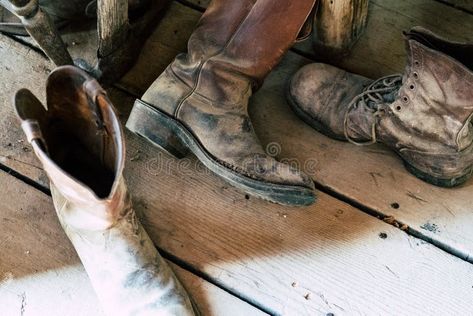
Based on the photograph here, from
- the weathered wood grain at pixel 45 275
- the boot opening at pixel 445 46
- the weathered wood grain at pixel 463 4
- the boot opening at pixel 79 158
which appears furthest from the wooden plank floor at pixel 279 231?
the weathered wood grain at pixel 463 4

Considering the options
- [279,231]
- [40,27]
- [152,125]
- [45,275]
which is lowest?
[45,275]

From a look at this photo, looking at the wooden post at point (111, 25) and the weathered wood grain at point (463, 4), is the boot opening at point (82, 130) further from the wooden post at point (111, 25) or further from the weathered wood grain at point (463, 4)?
the weathered wood grain at point (463, 4)

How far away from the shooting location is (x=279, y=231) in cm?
106

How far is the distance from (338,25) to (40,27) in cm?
54

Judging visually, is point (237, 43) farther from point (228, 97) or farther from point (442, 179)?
point (442, 179)

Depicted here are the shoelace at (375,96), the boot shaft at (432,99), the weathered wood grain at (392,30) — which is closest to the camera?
the boot shaft at (432,99)

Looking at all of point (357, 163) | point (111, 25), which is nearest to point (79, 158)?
point (111, 25)

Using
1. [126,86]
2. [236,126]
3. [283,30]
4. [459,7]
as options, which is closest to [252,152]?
[236,126]

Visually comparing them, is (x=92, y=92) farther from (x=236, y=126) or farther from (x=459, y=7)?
(x=459, y=7)

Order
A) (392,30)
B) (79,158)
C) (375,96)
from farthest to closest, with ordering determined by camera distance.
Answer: (392,30) < (375,96) < (79,158)

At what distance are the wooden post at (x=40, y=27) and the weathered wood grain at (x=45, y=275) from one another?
10.4 inches

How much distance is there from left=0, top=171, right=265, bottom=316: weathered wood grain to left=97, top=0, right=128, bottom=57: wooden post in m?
0.31

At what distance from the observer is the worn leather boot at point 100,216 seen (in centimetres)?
88

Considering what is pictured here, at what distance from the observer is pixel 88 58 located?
1.20 metres
